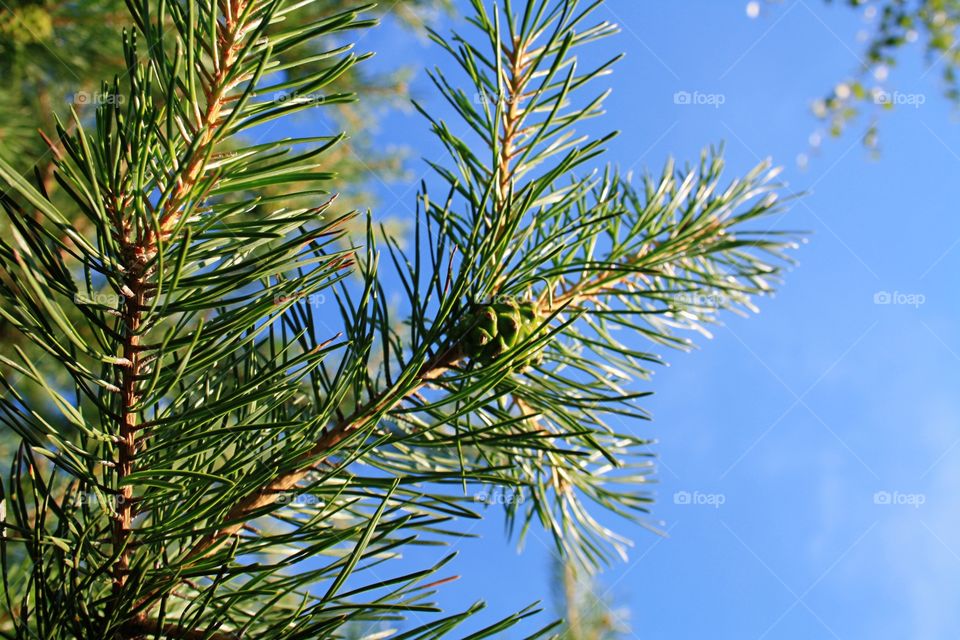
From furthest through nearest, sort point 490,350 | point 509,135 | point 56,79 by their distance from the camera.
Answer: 1. point 56,79
2. point 509,135
3. point 490,350

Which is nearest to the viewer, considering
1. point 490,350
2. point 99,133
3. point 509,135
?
point 99,133

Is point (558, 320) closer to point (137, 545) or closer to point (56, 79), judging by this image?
point (137, 545)

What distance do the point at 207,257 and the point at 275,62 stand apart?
13 cm

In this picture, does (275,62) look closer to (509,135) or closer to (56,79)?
(509,135)

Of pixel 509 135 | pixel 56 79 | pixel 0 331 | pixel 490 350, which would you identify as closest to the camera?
pixel 490 350

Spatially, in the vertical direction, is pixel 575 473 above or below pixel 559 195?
below

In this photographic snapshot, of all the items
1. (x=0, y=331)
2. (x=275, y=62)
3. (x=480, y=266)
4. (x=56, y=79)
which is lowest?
(x=480, y=266)

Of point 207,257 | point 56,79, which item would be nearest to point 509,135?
point 207,257

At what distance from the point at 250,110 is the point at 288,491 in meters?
0.24

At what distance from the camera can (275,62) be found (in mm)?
421

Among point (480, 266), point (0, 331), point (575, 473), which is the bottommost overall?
point (575, 473)

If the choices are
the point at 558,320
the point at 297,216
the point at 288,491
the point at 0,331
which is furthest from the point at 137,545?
the point at 0,331

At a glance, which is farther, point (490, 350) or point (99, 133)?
point (490, 350)

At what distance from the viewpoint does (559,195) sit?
2.02 ft
